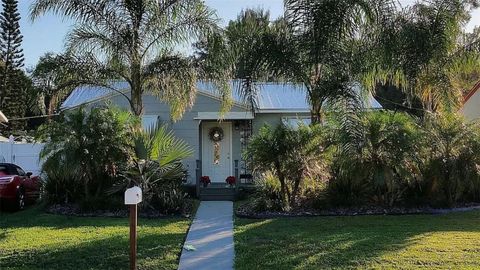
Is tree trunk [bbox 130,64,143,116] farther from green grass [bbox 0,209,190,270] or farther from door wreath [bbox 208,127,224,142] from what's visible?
door wreath [bbox 208,127,224,142]

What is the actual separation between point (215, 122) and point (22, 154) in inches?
305

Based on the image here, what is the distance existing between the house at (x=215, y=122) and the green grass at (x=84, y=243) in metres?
6.48

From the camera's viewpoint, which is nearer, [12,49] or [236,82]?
[236,82]

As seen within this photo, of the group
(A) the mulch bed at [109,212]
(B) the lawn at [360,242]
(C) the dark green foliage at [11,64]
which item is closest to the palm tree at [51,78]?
(A) the mulch bed at [109,212]

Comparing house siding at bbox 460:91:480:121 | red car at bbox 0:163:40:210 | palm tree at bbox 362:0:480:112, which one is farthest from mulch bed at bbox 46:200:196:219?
house siding at bbox 460:91:480:121

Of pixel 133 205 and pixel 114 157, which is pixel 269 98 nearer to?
pixel 114 157

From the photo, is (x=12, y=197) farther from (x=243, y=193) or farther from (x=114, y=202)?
(x=243, y=193)

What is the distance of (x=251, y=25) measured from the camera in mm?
12742

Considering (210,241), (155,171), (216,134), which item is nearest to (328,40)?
(155,171)

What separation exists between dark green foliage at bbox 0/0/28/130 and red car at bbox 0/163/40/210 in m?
20.1

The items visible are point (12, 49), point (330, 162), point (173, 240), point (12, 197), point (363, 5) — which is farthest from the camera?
point (12, 49)

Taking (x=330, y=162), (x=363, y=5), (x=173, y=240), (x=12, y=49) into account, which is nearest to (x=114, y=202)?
(x=173, y=240)

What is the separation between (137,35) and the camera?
12812mm

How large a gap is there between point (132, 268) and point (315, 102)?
745 centimetres
